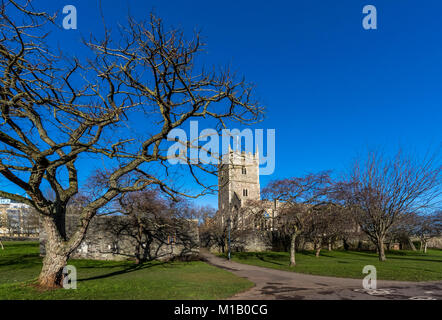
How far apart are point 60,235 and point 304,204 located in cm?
1593

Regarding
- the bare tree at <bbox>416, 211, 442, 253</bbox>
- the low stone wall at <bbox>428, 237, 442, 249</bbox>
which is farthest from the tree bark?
the low stone wall at <bbox>428, 237, 442, 249</bbox>

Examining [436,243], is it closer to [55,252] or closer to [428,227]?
[428,227]

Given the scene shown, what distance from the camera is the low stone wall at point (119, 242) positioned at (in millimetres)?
23844

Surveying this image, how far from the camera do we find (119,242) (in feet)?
79.6

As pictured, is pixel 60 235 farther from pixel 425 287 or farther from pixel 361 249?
pixel 361 249

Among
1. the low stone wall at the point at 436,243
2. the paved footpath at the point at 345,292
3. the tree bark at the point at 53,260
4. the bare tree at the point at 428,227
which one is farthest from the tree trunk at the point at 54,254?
the low stone wall at the point at 436,243

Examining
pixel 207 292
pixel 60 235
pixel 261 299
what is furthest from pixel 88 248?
pixel 261 299

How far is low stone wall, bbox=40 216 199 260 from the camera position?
23844 millimetres

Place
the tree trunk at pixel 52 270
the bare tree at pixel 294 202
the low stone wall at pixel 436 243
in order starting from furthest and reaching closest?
the low stone wall at pixel 436 243
the bare tree at pixel 294 202
the tree trunk at pixel 52 270

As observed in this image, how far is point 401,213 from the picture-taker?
25.2 metres

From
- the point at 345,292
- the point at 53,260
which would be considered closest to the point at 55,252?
the point at 53,260

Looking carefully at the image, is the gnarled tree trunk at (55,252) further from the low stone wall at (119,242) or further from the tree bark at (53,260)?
the low stone wall at (119,242)
